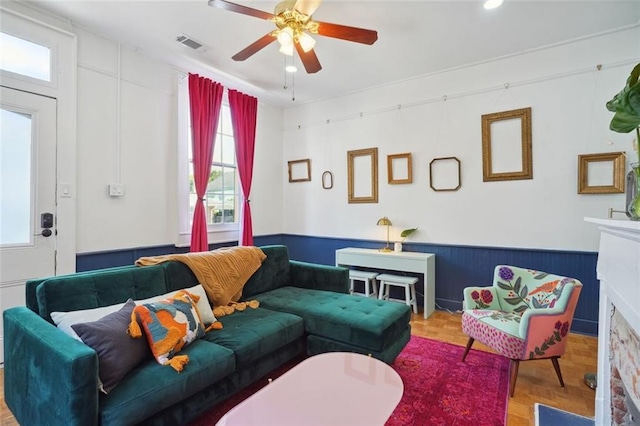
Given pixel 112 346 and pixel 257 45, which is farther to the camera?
pixel 257 45

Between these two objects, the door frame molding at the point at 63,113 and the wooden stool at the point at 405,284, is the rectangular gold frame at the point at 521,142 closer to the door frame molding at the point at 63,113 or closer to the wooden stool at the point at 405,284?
the wooden stool at the point at 405,284

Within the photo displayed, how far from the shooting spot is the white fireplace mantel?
1084 millimetres

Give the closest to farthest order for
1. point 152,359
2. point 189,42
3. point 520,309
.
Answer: point 152,359, point 520,309, point 189,42

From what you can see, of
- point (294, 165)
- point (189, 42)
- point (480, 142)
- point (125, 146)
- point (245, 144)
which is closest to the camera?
point (189, 42)

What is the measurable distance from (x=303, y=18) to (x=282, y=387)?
2.34 meters

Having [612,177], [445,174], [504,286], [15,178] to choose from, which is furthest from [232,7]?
[612,177]

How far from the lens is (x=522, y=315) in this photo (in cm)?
226

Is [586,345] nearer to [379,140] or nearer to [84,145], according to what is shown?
[379,140]

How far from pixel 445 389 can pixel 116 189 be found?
3395 mm

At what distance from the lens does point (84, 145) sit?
9.75ft

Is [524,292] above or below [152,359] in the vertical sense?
above

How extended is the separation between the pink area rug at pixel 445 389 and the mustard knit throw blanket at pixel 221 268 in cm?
70

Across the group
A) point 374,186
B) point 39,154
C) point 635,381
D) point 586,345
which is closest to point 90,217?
point 39,154

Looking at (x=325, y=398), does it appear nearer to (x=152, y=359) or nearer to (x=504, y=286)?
(x=152, y=359)
